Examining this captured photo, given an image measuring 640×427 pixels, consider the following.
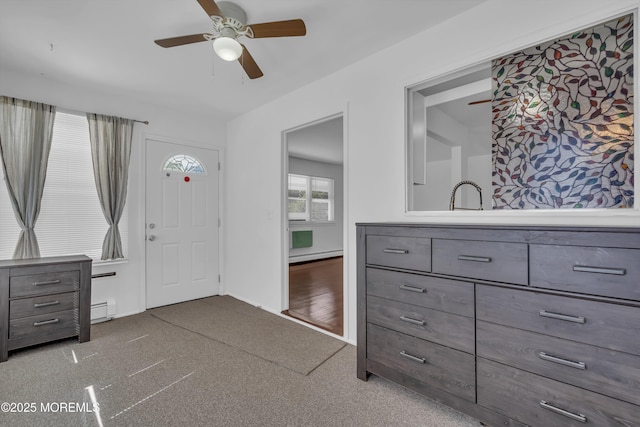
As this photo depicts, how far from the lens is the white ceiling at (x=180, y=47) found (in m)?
2.00

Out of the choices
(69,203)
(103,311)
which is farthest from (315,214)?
(69,203)

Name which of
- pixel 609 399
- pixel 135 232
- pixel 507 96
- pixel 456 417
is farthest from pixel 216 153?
pixel 609 399

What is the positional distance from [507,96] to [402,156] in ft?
2.60

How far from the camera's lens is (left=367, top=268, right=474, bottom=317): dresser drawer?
1.63 meters

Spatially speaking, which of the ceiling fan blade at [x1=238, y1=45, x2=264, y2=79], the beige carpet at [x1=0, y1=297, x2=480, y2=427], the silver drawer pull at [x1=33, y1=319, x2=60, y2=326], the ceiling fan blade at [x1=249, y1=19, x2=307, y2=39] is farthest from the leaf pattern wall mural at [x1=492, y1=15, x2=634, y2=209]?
the silver drawer pull at [x1=33, y1=319, x2=60, y2=326]

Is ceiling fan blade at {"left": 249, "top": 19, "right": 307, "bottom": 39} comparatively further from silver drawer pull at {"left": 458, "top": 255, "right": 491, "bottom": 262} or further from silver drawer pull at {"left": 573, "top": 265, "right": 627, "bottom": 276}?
silver drawer pull at {"left": 573, "top": 265, "right": 627, "bottom": 276}

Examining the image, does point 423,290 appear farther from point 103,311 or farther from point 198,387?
point 103,311

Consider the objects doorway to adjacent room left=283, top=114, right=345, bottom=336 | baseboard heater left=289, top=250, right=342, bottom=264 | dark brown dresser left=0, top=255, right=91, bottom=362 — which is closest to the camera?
dark brown dresser left=0, top=255, right=91, bottom=362

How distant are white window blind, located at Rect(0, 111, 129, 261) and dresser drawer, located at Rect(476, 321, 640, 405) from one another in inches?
153

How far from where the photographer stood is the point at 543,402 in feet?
4.51

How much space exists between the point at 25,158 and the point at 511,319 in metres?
4.20

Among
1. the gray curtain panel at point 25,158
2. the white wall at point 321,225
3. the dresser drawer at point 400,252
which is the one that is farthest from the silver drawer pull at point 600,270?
the white wall at point 321,225

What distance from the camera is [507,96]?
2.01m

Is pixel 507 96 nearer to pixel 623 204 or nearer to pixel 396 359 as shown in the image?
pixel 623 204
